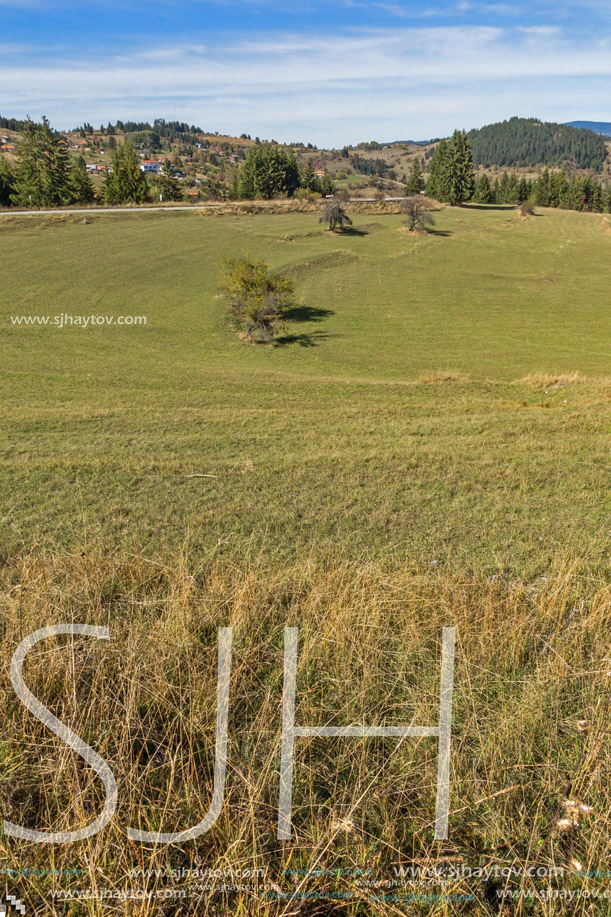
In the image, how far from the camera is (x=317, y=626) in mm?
3379

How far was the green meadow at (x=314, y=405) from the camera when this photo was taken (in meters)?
7.12

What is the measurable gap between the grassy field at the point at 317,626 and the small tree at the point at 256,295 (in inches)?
534

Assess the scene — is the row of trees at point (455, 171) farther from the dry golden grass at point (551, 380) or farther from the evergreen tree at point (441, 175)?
the dry golden grass at point (551, 380)

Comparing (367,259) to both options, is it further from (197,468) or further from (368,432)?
(197,468)

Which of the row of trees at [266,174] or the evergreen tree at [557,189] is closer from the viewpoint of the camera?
the row of trees at [266,174]

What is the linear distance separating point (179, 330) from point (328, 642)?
104ft

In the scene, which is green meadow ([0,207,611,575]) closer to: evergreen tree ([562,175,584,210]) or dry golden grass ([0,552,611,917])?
dry golden grass ([0,552,611,917])

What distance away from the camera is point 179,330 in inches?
1267

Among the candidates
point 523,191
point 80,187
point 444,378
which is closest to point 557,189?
point 523,191

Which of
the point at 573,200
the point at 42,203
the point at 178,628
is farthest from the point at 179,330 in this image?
the point at 573,200

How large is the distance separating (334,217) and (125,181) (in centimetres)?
3226

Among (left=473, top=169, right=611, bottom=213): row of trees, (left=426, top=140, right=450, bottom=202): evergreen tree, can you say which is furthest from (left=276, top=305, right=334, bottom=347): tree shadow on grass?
(left=473, top=169, right=611, bottom=213): row of trees

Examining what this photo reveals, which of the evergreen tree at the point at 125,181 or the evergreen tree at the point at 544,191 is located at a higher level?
the evergreen tree at the point at 544,191

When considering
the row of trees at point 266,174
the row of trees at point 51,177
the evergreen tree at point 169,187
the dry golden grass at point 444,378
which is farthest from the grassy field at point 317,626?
the row of trees at point 266,174
